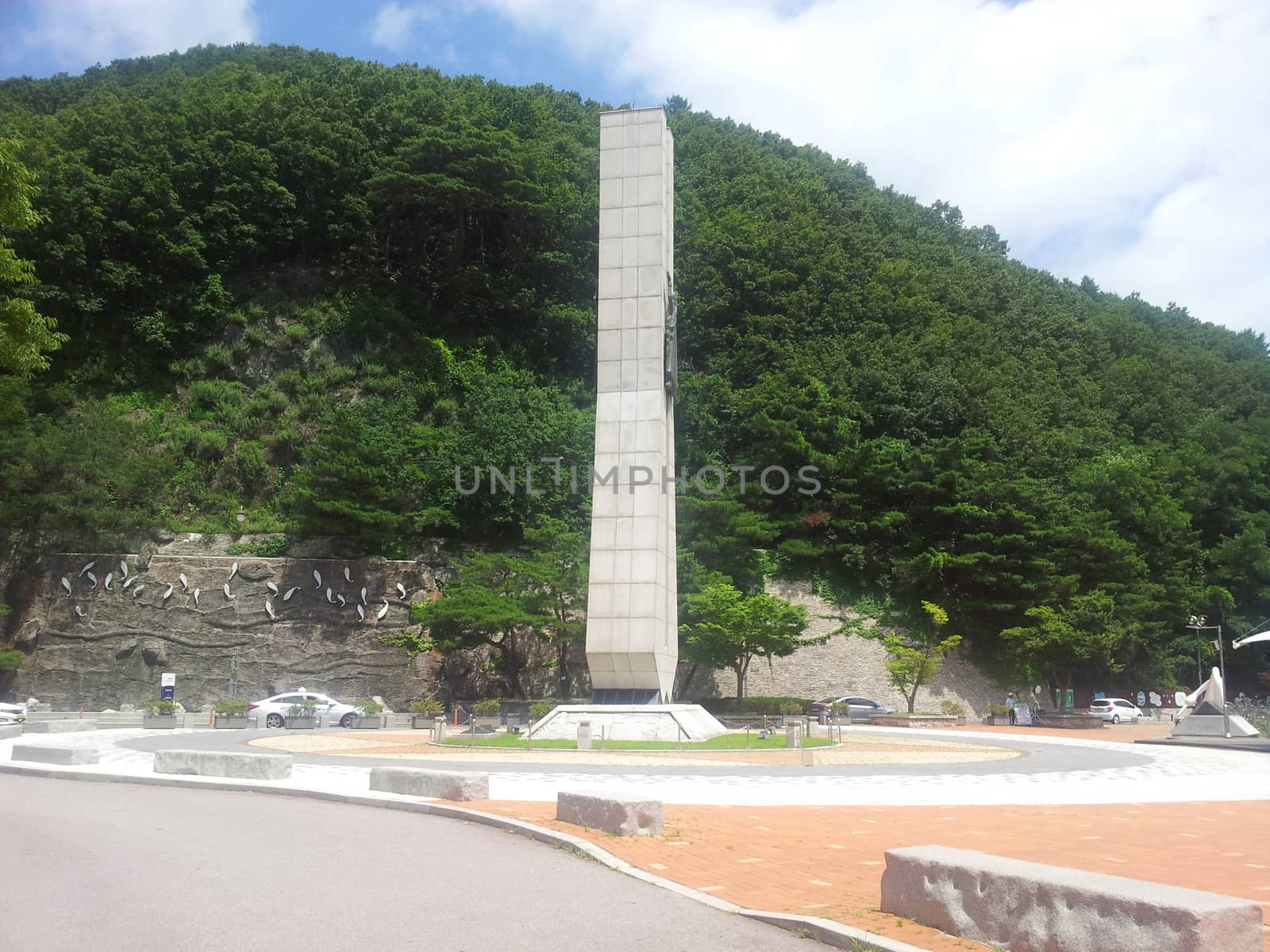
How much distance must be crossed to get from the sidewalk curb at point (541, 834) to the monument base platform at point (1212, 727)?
23.8m

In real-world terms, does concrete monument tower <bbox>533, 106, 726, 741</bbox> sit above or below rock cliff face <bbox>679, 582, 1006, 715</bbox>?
above

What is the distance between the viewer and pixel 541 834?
9.46 m

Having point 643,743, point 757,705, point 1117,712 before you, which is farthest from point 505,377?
point 643,743

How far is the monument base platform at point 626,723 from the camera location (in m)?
24.7

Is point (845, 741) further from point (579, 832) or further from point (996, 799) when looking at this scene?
point (579, 832)

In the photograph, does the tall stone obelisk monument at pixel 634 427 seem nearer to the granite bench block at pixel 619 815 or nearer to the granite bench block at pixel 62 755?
the granite bench block at pixel 62 755

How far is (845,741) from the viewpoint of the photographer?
26453 millimetres

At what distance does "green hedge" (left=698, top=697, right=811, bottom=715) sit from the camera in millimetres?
38250

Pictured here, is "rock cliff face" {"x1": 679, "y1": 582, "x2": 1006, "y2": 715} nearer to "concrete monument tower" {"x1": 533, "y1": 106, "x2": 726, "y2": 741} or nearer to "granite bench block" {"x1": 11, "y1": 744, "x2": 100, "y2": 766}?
"concrete monument tower" {"x1": 533, "y1": 106, "x2": 726, "y2": 741}

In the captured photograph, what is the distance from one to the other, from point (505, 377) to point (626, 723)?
30.2 m

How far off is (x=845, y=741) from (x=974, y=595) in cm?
2394

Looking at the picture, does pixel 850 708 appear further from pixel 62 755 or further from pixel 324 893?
pixel 324 893

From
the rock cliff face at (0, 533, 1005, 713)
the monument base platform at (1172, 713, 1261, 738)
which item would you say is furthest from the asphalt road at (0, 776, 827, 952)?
the rock cliff face at (0, 533, 1005, 713)

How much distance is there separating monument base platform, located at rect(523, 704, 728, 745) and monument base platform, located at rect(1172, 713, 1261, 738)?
13237 millimetres
